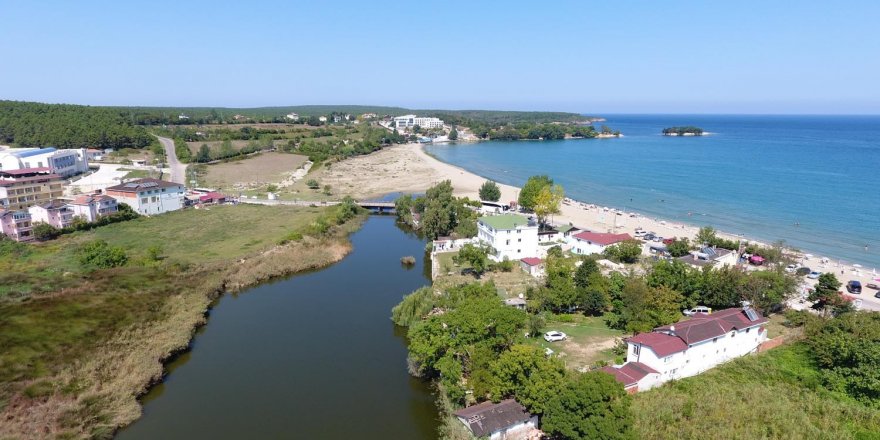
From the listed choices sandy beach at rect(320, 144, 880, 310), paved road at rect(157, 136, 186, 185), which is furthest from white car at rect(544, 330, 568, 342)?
paved road at rect(157, 136, 186, 185)

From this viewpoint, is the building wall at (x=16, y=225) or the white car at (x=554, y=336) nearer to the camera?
the white car at (x=554, y=336)

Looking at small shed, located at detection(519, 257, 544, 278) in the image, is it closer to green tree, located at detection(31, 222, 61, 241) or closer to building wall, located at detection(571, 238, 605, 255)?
building wall, located at detection(571, 238, 605, 255)

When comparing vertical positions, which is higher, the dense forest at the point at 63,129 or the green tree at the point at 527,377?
the dense forest at the point at 63,129

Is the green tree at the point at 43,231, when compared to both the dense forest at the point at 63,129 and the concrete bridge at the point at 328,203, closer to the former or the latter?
the concrete bridge at the point at 328,203

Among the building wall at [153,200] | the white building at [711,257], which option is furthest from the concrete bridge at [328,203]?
the white building at [711,257]

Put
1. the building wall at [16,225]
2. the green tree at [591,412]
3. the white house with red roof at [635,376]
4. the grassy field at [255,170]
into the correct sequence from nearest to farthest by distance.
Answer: the green tree at [591,412] → the white house with red roof at [635,376] → the building wall at [16,225] → the grassy field at [255,170]

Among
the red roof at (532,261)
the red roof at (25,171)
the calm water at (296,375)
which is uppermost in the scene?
the red roof at (25,171)
